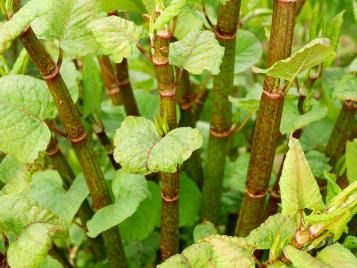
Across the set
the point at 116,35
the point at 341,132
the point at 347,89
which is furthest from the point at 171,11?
the point at 341,132

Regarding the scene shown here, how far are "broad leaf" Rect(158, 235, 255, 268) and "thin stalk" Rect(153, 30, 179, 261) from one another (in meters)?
0.08

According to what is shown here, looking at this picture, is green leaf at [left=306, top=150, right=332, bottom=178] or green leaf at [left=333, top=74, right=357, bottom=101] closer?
green leaf at [left=333, top=74, right=357, bottom=101]

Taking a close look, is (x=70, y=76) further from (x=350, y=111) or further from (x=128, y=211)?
(x=350, y=111)

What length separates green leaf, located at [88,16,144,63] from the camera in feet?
1.68

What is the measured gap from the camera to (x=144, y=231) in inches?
30.8

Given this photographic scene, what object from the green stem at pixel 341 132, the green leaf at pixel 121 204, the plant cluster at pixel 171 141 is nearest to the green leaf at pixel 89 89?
the plant cluster at pixel 171 141

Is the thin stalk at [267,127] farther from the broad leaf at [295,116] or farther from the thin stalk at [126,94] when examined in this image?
the thin stalk at [126,94]

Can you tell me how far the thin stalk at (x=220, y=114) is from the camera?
678 mm

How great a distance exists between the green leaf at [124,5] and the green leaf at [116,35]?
57 mm

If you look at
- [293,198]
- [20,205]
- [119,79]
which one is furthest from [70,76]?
[293,198]

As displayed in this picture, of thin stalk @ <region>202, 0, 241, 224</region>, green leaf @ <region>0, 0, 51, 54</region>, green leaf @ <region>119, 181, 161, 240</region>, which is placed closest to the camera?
green leaf @ <region>0, 0, 51, 54</region>

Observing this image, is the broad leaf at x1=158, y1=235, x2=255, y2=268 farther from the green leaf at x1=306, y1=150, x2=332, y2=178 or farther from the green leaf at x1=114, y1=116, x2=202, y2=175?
the green leaf at x1=306, y1=150, x2=332, y2=178

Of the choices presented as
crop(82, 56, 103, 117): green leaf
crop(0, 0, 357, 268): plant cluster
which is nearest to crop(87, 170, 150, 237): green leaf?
crop(0, 0, 357, 268): plant cluster

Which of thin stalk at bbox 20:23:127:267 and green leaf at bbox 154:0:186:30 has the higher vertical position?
green leaf at bbox 154:0:186:30
